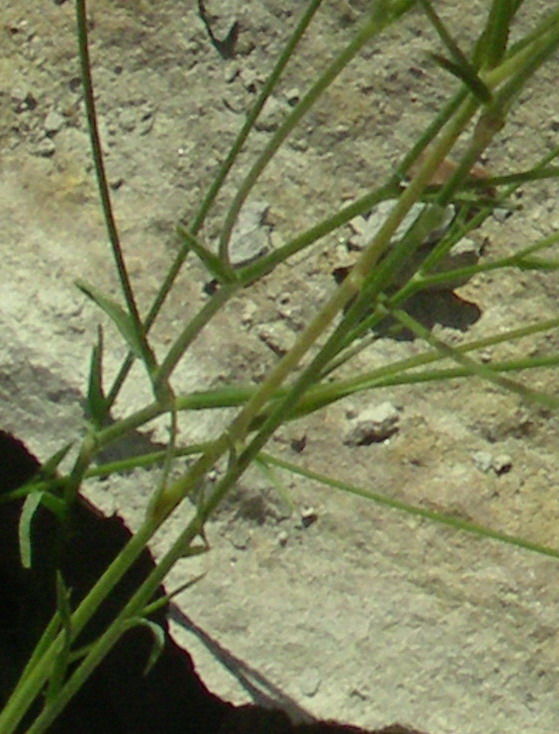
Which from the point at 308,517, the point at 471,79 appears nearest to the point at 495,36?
the point at 471,79

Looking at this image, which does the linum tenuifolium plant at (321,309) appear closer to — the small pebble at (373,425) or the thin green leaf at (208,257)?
the thin green leaf at (208,257)

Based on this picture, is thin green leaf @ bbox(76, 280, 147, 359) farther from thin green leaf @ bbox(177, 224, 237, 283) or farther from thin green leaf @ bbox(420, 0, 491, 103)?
thin green leaf @ bbox(420, 0, 491, 103)

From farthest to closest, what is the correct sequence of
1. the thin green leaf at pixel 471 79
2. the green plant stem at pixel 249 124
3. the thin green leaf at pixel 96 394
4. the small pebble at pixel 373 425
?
the small pebble at pixel 373 425, the thin green leaf at pixel 96 394, the green plant stem at pixel 249 124, the thin green leaf at pixel 471 79

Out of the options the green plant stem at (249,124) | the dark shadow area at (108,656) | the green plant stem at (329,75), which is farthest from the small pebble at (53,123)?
the green plant stem at (329,75)

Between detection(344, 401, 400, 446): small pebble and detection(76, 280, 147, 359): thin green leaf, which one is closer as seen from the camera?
detection(76, 280, 147, 359): thin green leaf

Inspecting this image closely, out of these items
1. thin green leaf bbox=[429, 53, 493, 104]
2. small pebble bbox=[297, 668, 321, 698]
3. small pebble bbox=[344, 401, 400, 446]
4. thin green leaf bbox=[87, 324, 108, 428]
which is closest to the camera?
thin green leaf bbox=[429, 53, 493, 104]

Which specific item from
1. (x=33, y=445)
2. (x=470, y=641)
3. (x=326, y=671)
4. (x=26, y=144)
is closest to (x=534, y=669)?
(x=470, y=641)

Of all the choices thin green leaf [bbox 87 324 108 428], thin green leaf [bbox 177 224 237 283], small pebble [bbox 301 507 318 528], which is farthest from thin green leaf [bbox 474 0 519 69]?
small pebble [bbox 301 507 318 528]

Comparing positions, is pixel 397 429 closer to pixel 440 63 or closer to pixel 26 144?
pixel 26 144
